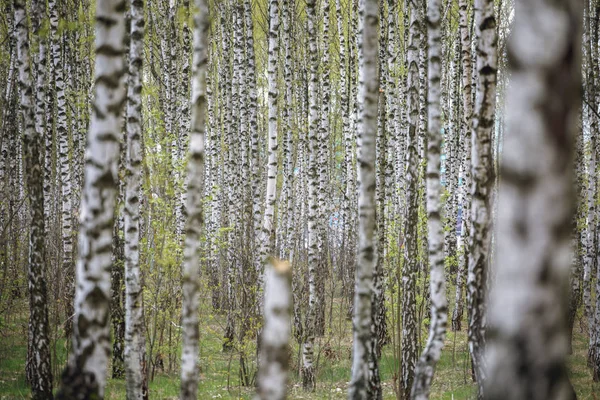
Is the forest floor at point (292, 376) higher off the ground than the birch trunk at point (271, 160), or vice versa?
the birch trunk at point (271, 160)

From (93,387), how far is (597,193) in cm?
1132

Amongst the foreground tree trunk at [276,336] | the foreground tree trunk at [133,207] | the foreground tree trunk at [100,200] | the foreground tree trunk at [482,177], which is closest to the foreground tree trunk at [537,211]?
the foreground tree trunk at [276,336]

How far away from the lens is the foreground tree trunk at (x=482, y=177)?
525 centimetres

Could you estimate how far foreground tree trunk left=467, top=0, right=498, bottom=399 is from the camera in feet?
17.2

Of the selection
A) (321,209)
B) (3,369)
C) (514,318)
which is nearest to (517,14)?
(514,318)

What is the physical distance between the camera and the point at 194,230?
492 centimetres

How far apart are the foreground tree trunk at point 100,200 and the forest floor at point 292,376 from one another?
4.72 meters

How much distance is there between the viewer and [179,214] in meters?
15.7

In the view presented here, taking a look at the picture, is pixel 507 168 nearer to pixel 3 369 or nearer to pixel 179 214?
pixel 3 369

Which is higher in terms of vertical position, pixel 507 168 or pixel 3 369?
pixel 507 168

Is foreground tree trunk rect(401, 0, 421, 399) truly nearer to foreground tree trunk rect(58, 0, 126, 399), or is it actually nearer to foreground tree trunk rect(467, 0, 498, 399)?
foreground tree trunk rect(467, 0, 498, 399)

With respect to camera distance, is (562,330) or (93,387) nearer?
(562,330)

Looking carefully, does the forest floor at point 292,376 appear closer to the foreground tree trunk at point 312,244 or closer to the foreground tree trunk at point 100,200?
the foreground tree trunk at point 312,244

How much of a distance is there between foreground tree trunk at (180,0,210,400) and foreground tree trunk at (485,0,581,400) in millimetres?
3546
